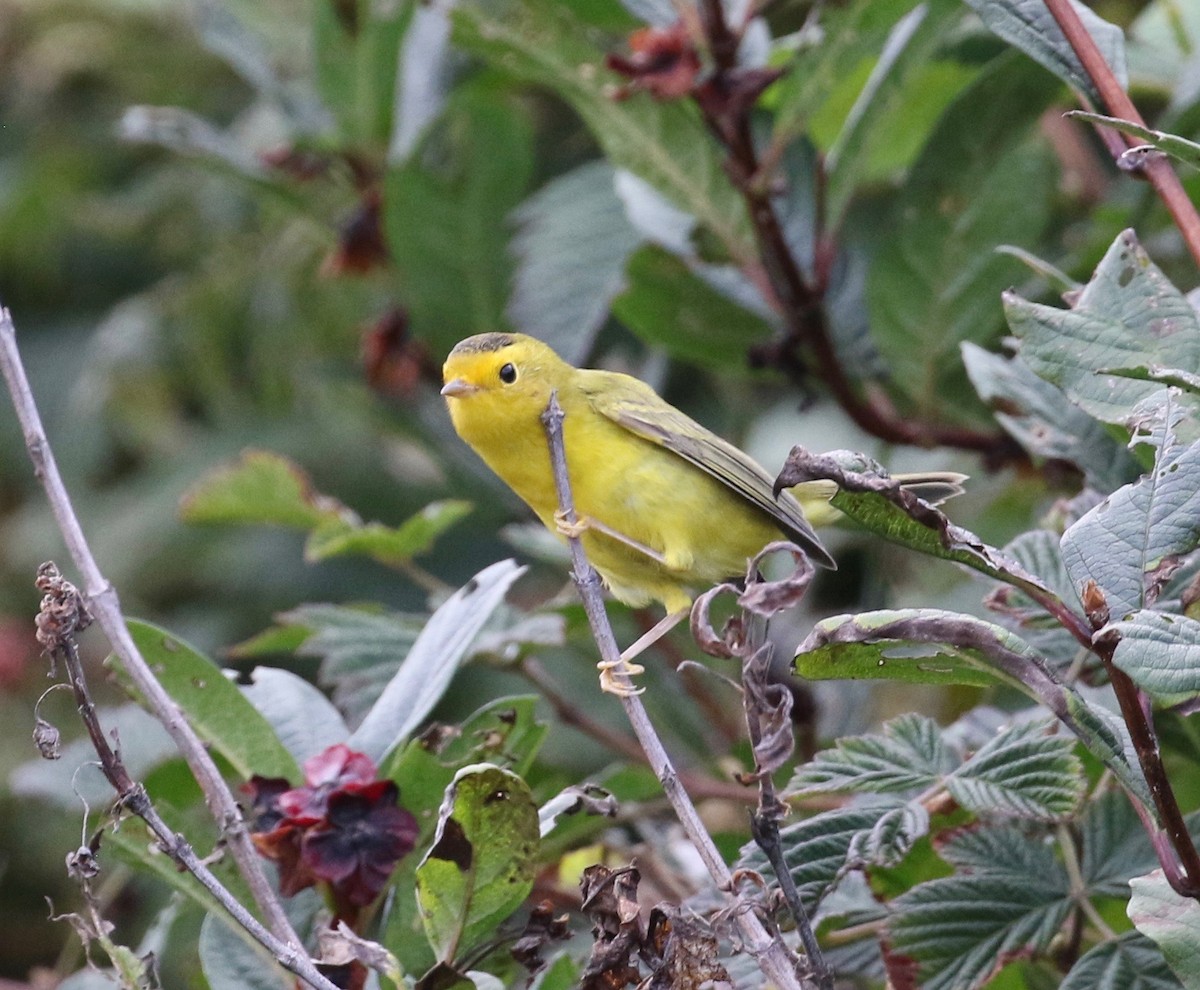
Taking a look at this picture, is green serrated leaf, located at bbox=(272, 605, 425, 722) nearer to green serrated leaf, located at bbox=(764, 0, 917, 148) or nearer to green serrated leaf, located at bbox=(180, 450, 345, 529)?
green serrated leaf, located at bbox=(180, 450, 345, 529)

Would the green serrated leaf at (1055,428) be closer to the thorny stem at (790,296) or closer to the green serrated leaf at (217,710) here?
the thorny stem at (790,296)

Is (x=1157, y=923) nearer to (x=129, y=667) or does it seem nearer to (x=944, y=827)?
(x=944, y=827)

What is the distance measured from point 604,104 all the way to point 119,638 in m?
1.44

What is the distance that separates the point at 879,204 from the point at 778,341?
853 mm

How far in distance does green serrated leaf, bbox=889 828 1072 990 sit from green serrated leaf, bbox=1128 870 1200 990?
0.96 feet

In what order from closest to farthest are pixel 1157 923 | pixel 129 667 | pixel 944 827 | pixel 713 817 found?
pixel 1157 923
pixel 129 667
pixel 944 827
pixel 713 817

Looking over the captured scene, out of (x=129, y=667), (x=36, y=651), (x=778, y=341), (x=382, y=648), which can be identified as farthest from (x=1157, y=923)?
(x=36, y=651)

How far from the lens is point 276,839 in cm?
172

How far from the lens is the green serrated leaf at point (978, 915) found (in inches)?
61.1

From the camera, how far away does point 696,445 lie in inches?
101

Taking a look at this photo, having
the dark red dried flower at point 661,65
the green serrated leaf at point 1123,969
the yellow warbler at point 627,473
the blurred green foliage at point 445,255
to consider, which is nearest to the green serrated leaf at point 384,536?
the blurred green foliage at point 445,255

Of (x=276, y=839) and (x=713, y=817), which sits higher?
(x=276, y=839)

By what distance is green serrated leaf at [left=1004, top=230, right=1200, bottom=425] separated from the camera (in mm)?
1487

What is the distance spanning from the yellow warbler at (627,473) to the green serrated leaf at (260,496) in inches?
12.0
